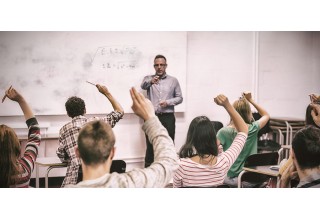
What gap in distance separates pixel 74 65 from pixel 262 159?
164 centimetres

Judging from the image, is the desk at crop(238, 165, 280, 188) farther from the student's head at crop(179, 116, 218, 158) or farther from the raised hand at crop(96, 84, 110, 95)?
the raised hand at crop(96, 84, 110, 95)

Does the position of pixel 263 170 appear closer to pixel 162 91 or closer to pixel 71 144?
pixel 162 91


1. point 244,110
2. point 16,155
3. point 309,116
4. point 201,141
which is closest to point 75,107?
point 16,155

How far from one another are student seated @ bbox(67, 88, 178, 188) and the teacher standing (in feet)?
2.62

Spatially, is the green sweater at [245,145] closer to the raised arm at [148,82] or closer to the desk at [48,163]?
the raised arm at [148,82]

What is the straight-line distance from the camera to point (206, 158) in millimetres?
2758

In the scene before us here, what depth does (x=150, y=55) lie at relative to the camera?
9.66ft

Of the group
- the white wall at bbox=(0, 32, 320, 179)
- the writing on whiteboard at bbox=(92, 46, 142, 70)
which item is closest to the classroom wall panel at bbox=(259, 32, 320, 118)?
the white wall at bbox=(0, 32, 320, 179)

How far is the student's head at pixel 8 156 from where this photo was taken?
2.67 metres

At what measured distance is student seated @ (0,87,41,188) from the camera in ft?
8.79
